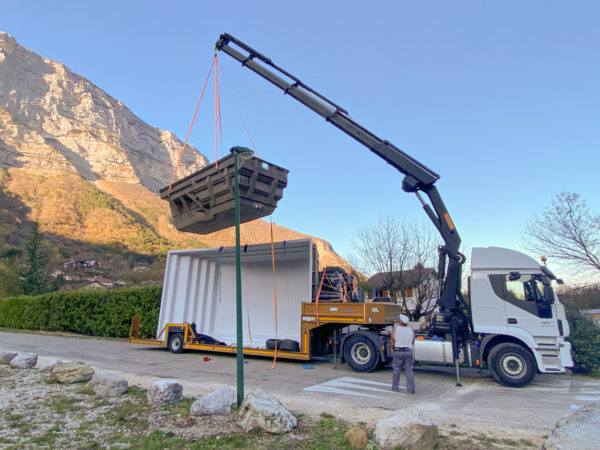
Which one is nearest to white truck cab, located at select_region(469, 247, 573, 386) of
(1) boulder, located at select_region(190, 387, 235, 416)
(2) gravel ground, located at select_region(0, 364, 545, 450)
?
(2) gravel ground, located at select_region(0, 364, 545, 450)

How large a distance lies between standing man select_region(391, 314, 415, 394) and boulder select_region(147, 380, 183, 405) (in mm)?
3788

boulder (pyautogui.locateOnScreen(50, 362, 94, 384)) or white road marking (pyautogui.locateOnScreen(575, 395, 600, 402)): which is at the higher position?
boulder (pyautogui.locateOnScreen(50, 362, 94, 384))

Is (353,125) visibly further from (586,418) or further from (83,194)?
(83,194)

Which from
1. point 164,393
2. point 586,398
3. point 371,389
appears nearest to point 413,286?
point 586,398

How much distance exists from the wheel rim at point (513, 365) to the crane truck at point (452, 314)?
0.02 meters

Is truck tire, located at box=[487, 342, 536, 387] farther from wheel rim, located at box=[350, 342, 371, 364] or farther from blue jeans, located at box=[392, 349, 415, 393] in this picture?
wheel rim, located at box=[350, 342, 371, 364]

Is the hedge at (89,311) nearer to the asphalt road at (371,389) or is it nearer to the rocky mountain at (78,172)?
the asphalt road at (371,389)

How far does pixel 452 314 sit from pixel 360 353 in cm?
236

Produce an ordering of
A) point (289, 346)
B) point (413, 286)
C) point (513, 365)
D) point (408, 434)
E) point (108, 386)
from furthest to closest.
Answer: point (413, 286) < point (289, 346) < point (513, 365) < point (108, 386) < point (408, 434)

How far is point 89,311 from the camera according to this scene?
20.0m

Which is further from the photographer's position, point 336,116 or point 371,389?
point 336,116

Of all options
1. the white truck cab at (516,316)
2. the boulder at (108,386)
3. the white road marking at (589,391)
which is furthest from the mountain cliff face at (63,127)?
the white road marking at (589,391)

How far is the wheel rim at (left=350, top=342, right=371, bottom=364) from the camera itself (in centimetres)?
923

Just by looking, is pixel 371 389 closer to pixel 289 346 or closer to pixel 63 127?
pixel 289 346
